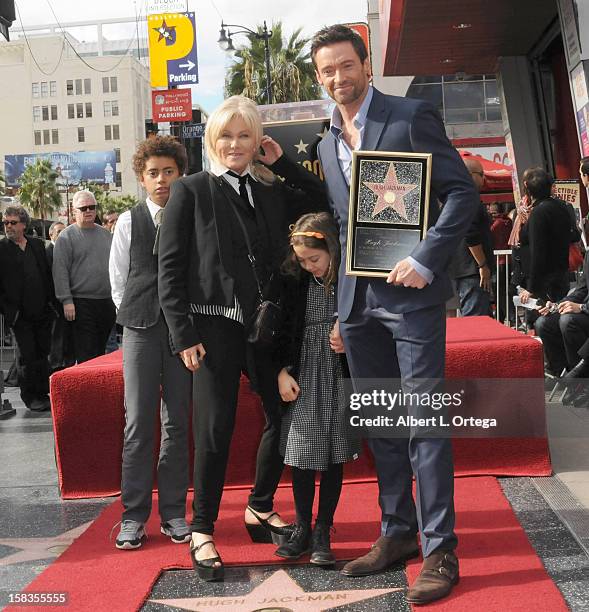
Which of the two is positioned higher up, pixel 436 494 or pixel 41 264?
pixel 41 264

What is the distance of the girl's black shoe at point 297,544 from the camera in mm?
3801

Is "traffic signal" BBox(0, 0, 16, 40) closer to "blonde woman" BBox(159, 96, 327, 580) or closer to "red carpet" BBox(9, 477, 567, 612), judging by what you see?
"red carpet" BBox(9, 477, 567, 612)

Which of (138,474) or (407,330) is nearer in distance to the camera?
(407,330)

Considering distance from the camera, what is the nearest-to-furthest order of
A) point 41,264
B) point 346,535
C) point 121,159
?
point 346,535 → point 41,264 → point 121,159

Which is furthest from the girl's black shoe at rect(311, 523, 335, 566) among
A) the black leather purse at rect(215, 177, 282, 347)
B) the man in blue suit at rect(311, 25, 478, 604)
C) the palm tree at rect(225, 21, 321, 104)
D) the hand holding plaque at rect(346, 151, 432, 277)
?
the palm tree at rect(225, 21, 321, 104)

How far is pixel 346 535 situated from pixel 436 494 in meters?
0.92

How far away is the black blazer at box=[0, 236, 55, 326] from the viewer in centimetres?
848

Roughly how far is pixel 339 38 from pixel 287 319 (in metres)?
1.15

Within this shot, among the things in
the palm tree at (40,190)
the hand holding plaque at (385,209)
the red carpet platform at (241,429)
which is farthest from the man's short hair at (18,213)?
the palm tree at (40,190)

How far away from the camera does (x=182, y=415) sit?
14.2 ft

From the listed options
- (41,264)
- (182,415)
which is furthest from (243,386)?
(41,264)

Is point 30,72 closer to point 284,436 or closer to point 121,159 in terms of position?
point 121,159

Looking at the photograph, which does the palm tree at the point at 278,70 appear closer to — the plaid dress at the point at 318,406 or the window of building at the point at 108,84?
the plaid dress at the point at 318,406

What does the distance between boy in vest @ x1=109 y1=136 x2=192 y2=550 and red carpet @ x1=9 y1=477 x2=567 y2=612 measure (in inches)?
7.7
